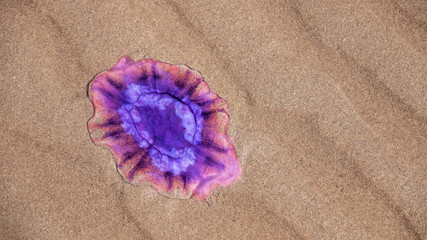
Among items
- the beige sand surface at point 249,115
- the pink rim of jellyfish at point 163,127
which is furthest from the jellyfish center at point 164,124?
the beige sand surface at point 249,115

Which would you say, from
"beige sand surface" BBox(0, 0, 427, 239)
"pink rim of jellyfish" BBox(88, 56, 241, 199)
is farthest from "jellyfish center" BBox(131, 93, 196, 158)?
"beige sand surface" BBox(0, 0, 427, 239)

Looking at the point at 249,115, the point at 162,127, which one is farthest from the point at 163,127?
the point at 249,115

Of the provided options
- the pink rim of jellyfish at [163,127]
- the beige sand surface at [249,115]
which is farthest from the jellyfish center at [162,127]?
the beige sand surface at [249,115]

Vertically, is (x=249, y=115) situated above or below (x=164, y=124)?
above

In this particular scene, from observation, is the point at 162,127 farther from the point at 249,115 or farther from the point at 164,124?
the point at 249,115

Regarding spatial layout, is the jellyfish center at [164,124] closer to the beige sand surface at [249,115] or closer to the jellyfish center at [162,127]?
the jellyfish center at [162,127]

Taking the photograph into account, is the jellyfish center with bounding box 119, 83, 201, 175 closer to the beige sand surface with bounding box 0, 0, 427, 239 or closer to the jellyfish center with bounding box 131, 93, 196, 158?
the jellyfish center with bounding box 131, 93, 196, 158

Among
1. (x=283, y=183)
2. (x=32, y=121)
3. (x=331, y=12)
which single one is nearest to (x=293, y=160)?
(x=283, y=183)
